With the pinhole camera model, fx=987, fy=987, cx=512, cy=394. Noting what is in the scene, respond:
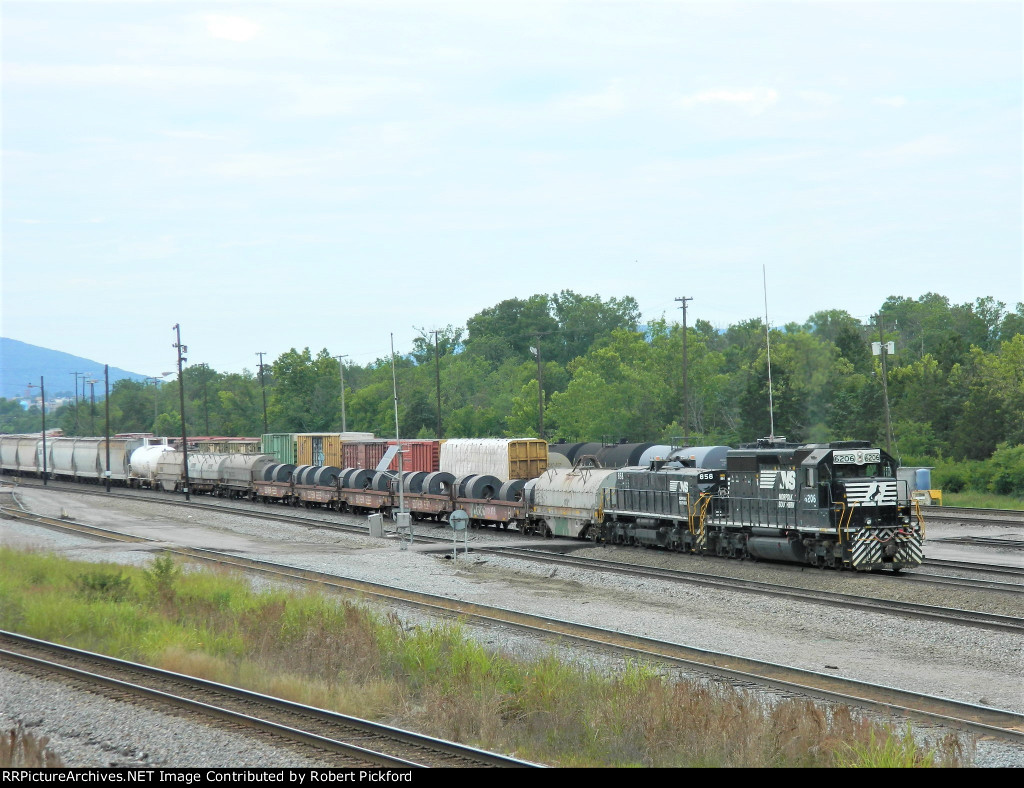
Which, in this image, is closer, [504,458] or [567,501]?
[567,501]

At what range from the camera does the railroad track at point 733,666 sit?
12242 mm

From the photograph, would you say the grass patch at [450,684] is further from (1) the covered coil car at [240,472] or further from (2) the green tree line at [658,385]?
(1) the covered coil car at [240,472]

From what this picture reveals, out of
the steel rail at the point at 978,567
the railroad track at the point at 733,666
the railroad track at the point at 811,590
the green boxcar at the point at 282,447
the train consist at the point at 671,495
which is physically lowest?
the steel rail at the point at 978,567

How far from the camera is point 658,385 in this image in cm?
7612

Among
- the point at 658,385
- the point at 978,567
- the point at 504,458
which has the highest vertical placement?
the point at 658,385

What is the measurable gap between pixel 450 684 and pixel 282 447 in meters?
46.9

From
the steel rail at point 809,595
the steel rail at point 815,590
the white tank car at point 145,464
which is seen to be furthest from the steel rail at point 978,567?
the white tank car at point 145,464

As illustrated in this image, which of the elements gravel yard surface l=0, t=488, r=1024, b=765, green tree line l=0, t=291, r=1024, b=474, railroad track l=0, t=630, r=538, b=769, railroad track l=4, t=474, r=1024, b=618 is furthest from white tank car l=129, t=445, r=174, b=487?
railroad track l=0, t=630, r=538, b=769

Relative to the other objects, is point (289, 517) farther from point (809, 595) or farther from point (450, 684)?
point (450, 684)

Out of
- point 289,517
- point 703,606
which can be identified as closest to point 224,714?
point 703,606

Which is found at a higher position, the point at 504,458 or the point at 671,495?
the point at 504,458

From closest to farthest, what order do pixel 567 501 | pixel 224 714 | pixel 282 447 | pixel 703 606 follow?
pixel 224 714 → pixel 703 606 → pixel 567 501 → pixel 282 447

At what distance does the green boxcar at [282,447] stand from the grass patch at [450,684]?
36.4 metres

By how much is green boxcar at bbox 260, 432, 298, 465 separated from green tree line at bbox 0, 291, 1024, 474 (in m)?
16.2
